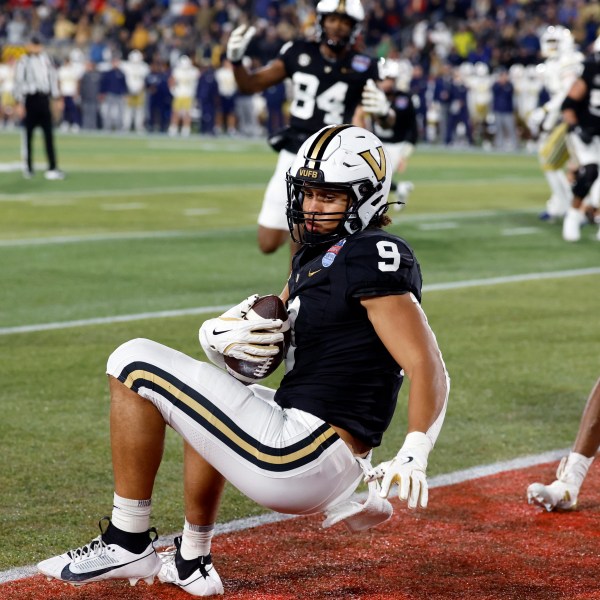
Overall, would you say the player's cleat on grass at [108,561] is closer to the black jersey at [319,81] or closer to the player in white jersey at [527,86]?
the black jersey at [319,81]

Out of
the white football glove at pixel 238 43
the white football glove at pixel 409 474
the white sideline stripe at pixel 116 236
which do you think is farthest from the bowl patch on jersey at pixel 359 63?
the white football glove at pixel 409 474

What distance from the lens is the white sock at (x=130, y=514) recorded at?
344 centimetres

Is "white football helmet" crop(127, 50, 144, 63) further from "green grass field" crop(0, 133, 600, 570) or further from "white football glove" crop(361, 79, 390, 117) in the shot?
"white football glove" crop(361, 79, 390, 117)

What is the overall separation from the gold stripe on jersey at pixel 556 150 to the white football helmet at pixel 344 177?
9489mm

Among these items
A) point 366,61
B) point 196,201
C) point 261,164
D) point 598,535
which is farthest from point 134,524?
point 261,164

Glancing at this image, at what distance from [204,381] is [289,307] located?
1.12 ft

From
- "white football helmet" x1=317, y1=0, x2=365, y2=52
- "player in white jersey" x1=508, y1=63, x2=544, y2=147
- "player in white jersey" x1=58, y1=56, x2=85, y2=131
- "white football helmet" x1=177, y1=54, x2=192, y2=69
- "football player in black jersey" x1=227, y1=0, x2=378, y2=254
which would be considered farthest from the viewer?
"player in white jersey" x1=58, y1=56, x2=85, y2=131

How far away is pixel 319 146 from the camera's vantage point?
3.55 metres

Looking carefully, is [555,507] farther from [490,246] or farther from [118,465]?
[490,246]

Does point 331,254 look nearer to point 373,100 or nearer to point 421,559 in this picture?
point 421,559

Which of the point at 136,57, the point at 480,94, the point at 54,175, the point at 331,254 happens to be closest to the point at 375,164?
the point at 331,254

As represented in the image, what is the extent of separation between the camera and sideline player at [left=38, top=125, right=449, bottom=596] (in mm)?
3305

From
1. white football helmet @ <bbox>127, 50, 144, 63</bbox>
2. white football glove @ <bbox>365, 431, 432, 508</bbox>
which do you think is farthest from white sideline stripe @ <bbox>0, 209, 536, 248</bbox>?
white football helmet @ <bbox>127, 50, 144, 63</bbox>

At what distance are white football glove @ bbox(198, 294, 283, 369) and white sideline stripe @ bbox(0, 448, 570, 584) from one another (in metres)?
0.82
